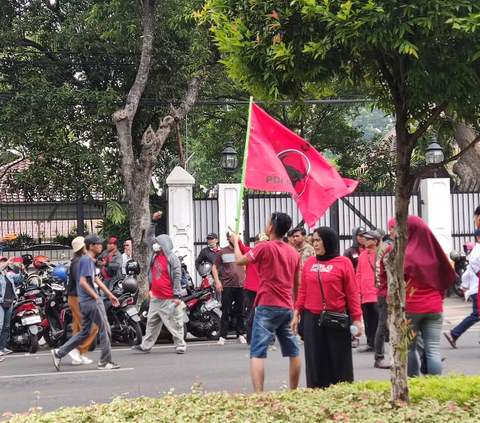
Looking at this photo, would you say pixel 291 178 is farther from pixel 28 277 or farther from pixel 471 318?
pixel 28 277

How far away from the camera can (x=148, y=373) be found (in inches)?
396

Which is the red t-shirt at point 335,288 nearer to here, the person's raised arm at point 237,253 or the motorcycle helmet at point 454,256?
the person's raised arm at point 237,253

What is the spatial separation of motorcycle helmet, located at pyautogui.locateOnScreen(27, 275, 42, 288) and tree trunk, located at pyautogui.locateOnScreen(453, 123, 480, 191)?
12785 mm

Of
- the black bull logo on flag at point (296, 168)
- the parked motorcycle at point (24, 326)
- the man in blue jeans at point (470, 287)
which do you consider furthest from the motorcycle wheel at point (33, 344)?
the black bull logo on flag at point (296, 168)

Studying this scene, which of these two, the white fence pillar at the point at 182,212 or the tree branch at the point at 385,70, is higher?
the tree branch at the point at 385,70

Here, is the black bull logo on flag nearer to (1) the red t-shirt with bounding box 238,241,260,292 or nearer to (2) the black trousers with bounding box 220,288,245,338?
(1) the red t-shirt with bounding box 238,241,260,292

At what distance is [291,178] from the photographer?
7352 mm

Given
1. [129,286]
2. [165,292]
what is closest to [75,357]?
[165,292]

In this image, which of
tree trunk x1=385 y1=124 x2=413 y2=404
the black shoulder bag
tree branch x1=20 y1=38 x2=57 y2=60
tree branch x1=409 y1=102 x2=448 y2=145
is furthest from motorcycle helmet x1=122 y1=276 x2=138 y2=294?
tree branch x1=20 y1=38 x2=57 y2=60

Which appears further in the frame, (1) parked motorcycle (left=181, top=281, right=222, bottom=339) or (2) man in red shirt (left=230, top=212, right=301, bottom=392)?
(1) parked motorcycle (left=181, top=281, right=222, bottom=339)

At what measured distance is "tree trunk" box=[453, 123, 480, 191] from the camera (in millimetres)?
21719

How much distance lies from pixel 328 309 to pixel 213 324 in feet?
19.9

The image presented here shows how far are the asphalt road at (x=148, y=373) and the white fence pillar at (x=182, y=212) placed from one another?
656 centimetres

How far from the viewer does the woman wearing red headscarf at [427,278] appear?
7.21m
